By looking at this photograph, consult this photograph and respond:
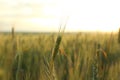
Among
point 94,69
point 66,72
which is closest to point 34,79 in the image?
point 66,72

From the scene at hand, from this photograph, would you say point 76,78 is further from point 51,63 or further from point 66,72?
point 66,72

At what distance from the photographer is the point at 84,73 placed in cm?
156

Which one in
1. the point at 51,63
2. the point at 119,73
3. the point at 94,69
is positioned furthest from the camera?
the point at 119,73

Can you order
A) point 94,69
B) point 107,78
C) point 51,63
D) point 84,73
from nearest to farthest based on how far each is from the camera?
point 51,63
point 94,69
point 84,73
point 107,78

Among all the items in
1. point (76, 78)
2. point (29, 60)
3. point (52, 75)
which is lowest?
point (29, 60)

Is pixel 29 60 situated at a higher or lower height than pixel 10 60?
lower

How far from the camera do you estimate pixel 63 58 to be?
223 cm

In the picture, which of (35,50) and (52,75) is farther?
Result: (35,50)

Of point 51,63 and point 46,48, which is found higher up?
point 51,63

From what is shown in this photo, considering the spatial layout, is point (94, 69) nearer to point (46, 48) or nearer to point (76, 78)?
point (76, 78)

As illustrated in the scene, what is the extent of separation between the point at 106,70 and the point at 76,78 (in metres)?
0.59

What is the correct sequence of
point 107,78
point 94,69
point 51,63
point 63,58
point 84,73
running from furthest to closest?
point 63,58
point 107,78
point 84,73
point 94,69
point 51,63

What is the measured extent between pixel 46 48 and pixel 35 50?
0.55 feet

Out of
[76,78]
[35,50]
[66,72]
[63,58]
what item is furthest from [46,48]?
[76,78]
